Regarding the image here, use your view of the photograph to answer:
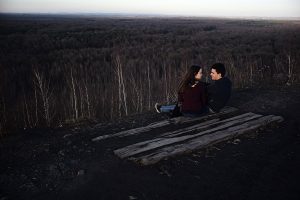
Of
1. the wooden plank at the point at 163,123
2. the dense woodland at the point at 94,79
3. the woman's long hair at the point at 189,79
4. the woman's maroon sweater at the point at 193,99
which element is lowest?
the dense woodland at the point at 94,79

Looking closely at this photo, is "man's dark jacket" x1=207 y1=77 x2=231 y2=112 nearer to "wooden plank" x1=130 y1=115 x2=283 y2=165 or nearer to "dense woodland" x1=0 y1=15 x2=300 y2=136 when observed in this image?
"wooden plank" x1=130 y1=115 x2=283 y2=165

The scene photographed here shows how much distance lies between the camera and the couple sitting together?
644 cm

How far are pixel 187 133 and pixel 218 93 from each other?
122 centimetres

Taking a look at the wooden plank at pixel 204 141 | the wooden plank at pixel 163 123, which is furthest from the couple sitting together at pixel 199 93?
the wooden plank at pixel 204 141

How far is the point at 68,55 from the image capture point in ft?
70.0

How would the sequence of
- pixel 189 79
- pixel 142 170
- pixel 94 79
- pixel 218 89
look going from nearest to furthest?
pixel 142 170
pixel 189 79
pixel 218 89
pixel 94 79

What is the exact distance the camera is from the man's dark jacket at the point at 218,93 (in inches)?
259

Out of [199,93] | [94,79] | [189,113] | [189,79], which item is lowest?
[94,79]

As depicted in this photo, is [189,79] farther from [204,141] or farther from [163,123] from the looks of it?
[204,141]

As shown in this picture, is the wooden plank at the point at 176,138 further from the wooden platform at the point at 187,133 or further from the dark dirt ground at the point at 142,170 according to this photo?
the dark dirt ground at the point at 142,170

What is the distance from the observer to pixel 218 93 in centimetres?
664

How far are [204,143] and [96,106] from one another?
501 cm

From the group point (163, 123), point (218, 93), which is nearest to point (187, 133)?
point (163, 123)

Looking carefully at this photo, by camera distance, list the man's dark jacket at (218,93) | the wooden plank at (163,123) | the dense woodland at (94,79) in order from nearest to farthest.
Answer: the wooden plank at (163,123), the man's dark jacket at (218,93), the dense woodland at (94,79)
